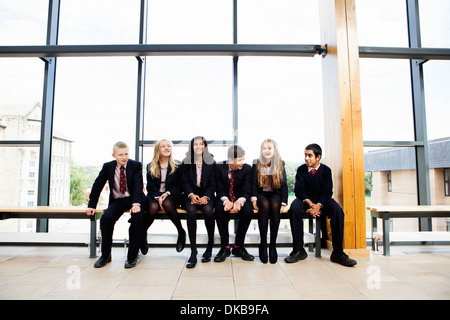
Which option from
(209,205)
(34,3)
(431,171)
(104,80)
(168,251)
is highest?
(34,3)

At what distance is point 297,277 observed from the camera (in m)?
2.09

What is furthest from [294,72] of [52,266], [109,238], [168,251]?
[52,266]

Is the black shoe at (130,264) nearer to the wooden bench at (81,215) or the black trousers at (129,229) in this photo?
the black trousers at (129,229)

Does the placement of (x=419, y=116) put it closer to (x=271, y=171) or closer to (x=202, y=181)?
(x=271, y=171)

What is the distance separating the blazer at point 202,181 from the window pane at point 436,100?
2.96 metres

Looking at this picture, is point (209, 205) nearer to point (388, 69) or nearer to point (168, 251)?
point (168, 251)

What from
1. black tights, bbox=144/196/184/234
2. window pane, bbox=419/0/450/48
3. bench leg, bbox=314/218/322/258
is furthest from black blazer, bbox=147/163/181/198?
window pane, bbox=419/0/450/48

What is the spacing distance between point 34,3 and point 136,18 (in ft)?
4.69

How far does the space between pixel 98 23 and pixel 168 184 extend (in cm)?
263

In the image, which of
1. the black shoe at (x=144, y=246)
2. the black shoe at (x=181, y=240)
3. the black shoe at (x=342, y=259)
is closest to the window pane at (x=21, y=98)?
the black shoe at (x=144, y=246)

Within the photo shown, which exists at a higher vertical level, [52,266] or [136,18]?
[136,18]

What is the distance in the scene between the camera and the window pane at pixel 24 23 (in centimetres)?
344

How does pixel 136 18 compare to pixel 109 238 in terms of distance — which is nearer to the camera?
pixel 109 238
